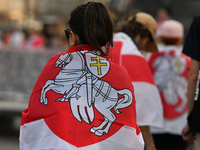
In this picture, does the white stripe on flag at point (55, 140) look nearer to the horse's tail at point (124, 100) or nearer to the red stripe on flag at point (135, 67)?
the horse's tail at point (124, 100)

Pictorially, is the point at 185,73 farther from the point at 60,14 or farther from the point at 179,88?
the point at 60,14

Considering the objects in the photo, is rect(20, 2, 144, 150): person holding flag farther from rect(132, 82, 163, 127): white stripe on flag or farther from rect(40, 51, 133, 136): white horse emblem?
rect(132, 82, 163, 127): white stripe on flag

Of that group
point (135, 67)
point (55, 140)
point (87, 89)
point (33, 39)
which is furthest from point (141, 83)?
point (33, 39)

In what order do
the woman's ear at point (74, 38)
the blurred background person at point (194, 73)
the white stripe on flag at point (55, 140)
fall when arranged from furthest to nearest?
the blurred background person at point (194, 73) < the woman's ear at point (74, 38) < the white stripe on flag at point (55, 140)

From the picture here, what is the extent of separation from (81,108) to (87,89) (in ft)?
0.38

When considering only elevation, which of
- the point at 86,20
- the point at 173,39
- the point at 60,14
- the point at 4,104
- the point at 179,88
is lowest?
the point at 60,14

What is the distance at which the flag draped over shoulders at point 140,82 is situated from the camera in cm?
311

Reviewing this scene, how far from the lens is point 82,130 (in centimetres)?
205

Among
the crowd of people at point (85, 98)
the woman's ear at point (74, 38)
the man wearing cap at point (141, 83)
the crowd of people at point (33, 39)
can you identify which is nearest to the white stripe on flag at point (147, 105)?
the man wearing cap at point (141, 83)

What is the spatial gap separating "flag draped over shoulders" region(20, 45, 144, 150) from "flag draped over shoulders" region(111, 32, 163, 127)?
0.91m

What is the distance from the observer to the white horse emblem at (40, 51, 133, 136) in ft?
6.88

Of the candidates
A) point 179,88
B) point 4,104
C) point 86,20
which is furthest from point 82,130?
point 4,104

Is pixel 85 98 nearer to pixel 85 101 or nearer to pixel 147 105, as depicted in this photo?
pixel 85 101

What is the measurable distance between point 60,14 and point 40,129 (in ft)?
175
